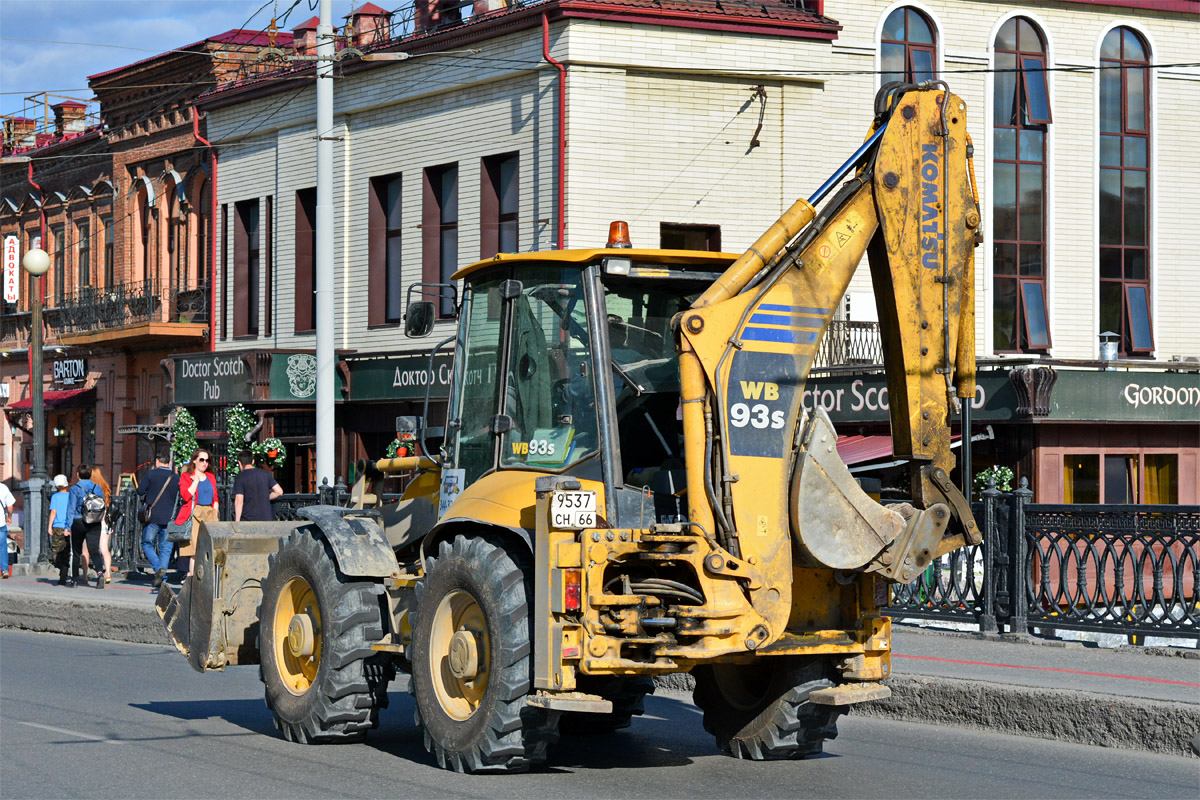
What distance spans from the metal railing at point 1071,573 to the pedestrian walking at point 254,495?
7.98m

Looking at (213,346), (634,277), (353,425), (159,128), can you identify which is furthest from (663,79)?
(634,277)

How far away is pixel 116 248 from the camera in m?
35.0

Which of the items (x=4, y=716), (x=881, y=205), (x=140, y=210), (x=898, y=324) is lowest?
(x=4, y=716)

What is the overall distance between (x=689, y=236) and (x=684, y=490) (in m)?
16.6

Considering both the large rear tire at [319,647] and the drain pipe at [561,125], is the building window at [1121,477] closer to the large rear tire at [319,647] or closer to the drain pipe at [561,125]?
the drain pipe at [561,125]

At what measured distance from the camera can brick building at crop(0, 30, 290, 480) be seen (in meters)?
32.2

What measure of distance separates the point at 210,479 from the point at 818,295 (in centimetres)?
1414

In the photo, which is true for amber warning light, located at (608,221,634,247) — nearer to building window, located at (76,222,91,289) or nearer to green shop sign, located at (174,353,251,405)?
green shop sign, located at (174,353,251,405)

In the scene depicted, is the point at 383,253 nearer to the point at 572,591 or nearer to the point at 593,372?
the point at 593,372

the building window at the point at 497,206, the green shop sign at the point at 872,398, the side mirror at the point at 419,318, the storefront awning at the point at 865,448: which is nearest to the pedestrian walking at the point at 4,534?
the building window at the point at 497,206

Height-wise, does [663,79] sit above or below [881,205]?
above

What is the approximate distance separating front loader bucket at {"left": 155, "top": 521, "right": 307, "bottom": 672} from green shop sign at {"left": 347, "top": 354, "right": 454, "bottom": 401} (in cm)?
1498

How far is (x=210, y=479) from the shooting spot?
2070 cm

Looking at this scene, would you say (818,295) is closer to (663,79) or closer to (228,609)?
(228,609)
